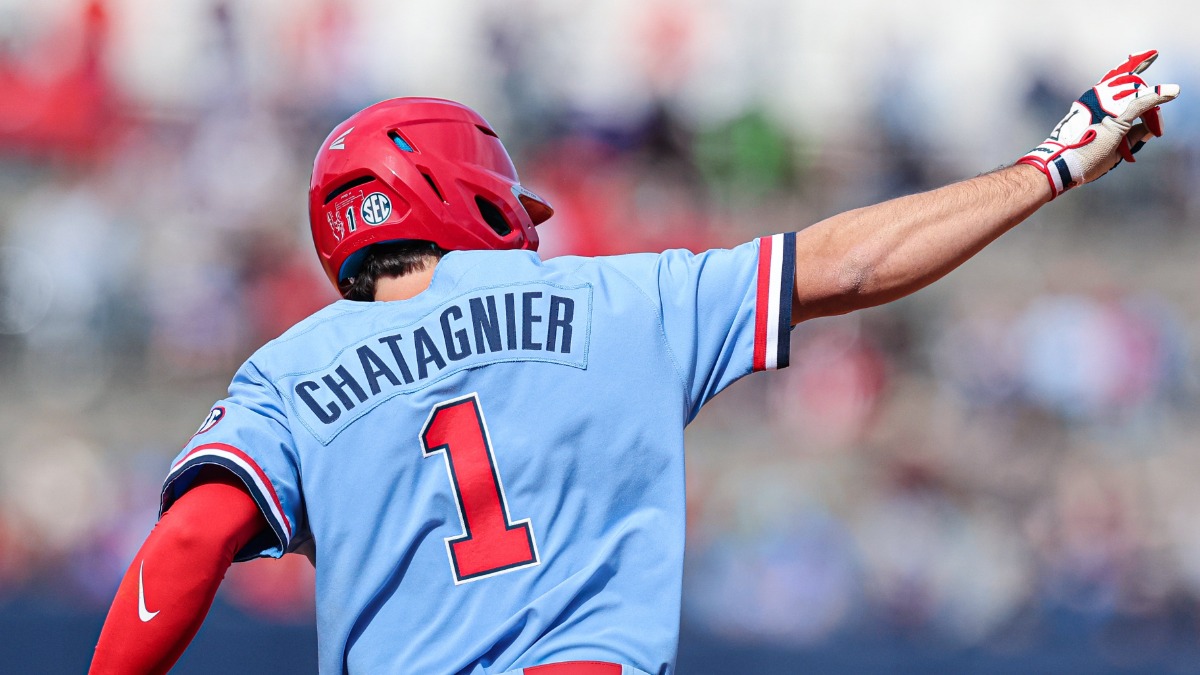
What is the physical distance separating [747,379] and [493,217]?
669 centimetres

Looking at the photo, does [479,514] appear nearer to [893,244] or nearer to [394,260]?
[394,260]

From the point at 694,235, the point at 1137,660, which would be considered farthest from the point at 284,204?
the point at 1137,660

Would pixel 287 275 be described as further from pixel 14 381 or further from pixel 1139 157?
pixel 1139 157

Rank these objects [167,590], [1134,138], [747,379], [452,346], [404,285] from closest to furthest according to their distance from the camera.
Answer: [167,590]
[452,346]
[404,285]
[1134,138]
[747,379]

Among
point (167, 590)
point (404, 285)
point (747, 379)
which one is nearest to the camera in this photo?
point (167, 590)

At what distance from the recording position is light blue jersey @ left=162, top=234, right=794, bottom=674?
6.37ft

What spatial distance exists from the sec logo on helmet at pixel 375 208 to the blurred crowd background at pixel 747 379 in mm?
4190

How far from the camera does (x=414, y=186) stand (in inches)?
89.8

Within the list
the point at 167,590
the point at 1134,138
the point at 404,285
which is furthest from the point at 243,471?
the point at 1134,138

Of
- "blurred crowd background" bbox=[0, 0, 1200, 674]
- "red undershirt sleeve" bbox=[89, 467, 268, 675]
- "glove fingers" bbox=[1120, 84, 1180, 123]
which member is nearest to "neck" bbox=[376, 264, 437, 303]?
"red undershirt sleeve" bbox=[89, 467, 268, 675]

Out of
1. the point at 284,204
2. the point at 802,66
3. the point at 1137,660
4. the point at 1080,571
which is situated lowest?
the point at 1137,660

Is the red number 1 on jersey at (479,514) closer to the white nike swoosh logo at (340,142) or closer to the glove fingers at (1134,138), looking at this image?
the white nike swoosh logo at (340,142)

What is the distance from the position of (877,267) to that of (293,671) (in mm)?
4666

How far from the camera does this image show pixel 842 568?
7789 mm
